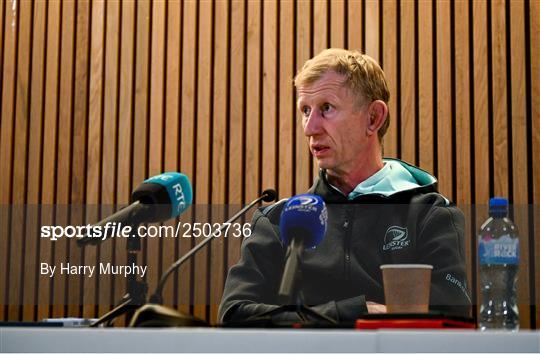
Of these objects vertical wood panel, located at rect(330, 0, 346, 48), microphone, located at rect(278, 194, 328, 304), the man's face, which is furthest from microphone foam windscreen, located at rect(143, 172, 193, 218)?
vertical wood panel, located at rect(330, 0, 346, 48)

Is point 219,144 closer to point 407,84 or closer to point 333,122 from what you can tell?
point 407,84

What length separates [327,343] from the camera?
1.30 metres

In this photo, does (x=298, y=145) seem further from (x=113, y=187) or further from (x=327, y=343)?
(x=327, y=343)

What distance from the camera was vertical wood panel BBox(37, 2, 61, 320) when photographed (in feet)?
16.8

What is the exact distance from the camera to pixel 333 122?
3080mm

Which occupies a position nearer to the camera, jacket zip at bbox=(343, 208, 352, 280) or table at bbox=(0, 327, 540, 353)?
table at bbox=(0, 327, 540, 353)

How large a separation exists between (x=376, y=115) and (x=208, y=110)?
83.6 inches

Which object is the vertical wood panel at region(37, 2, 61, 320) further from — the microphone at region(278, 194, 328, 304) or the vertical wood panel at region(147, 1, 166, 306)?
the microphone at region(278, 194, 328, 304)

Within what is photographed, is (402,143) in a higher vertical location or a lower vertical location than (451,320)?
higher

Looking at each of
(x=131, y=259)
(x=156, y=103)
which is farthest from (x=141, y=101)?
(x=131, y=259)

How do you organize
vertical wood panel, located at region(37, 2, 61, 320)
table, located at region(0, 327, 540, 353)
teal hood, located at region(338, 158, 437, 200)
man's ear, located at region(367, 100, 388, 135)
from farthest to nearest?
vertical wood panel, located at region(37, 2, 61, 320) → man's ear, located at region(367, 100, 388, 135) → teal hood, located at region(338, 158, 437, 200) → table, located at region(0, 327, 540, 353)

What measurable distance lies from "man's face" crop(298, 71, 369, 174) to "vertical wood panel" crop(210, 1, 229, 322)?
6.53ft

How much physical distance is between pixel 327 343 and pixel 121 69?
13.6 ft

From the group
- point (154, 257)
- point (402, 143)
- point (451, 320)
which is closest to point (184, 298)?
point (154, 257)
